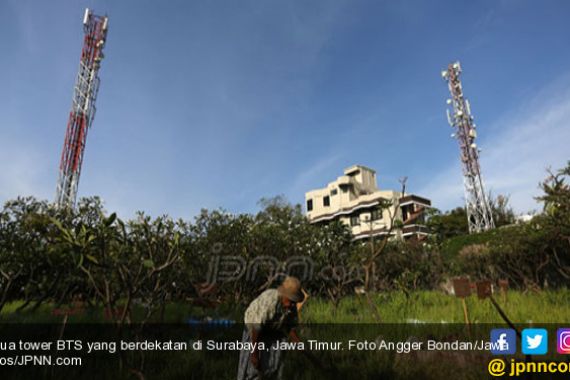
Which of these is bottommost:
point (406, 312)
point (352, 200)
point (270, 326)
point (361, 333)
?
point (361, 333)

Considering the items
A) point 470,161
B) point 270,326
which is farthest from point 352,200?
Result: point 270,326

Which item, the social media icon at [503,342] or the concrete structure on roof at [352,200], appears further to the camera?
the concrete structure on roof at [352,200]

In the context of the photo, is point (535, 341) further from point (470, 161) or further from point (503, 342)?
point (470, 161)

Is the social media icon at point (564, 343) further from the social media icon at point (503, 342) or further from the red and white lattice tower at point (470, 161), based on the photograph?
the red and white lattice tower at point (470, 161)

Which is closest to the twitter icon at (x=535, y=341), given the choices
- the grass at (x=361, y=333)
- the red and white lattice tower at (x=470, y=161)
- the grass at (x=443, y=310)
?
the grass at (x=361, y=333)

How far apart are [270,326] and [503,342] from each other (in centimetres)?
335

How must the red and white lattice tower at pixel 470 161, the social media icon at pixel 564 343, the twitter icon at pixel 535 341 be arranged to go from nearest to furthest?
the twitter icon at pixel 535 341, the social media icon at pixel 564 343, the red and white lattice tower at pixel 470 161

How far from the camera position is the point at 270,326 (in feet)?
13.1

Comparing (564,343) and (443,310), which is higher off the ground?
Result: (443,310)

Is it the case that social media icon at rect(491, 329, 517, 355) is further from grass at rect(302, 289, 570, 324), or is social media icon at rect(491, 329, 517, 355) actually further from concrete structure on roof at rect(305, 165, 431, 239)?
concrete structure on roof at rect(305, 165, 431, 239)

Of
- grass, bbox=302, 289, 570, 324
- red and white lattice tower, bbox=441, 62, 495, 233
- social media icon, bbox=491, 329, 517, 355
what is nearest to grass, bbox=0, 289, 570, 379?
grass, bbox=302, 289, 570, 324

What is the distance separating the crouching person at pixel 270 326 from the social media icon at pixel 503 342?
2838 mm

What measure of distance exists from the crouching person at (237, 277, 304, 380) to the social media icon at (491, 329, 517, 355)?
2838 mm

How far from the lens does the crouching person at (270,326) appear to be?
3910 millimetres
